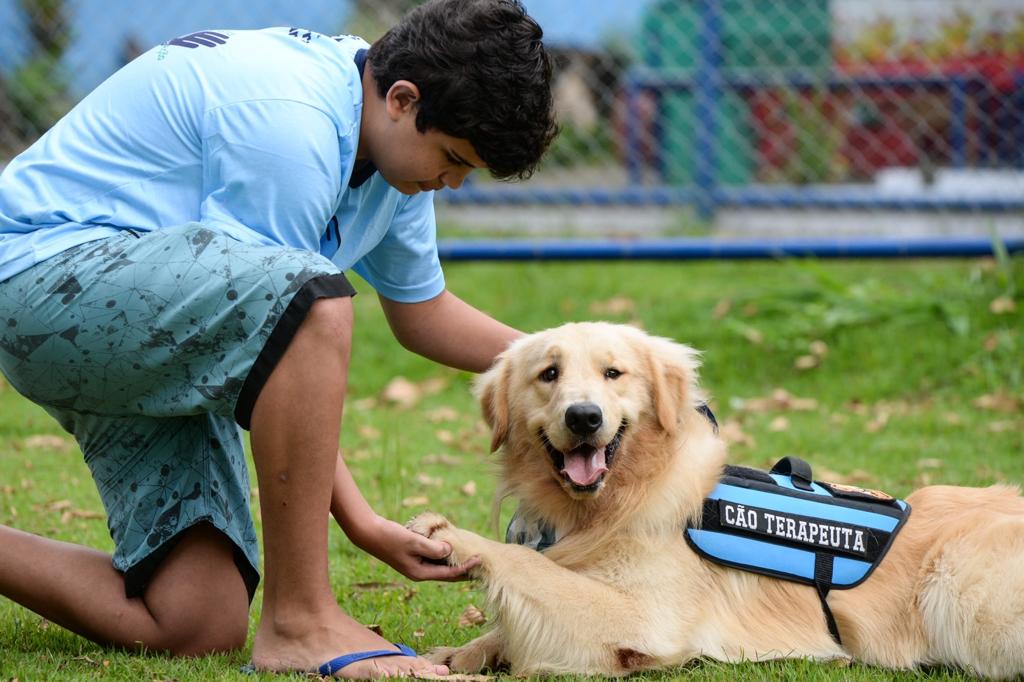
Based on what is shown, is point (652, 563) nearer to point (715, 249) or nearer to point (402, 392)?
point (402, 392)

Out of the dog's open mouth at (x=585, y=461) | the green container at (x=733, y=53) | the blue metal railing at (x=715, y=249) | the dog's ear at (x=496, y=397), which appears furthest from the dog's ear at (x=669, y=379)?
the green container at (x=733, y=53)

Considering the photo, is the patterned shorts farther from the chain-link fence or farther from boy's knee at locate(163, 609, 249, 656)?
the chain-link fence

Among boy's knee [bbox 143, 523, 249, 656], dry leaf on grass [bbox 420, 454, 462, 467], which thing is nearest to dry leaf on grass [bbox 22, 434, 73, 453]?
dry leaf on grass [bbox 420, 454, 462, 467]

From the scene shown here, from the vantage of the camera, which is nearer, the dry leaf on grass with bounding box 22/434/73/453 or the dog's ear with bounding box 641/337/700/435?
the dog's ear with bounding box 641/337/700/435

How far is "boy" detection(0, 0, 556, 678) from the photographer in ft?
8.48

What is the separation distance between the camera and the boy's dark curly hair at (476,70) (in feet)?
8.95

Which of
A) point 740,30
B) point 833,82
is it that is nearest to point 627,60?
point 740,30

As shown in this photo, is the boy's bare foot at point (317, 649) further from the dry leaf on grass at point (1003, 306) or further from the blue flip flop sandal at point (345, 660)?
the dry leaf on grass at point (1003, 306)

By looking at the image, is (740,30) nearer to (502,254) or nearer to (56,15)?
(502,254)

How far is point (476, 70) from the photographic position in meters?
2.73

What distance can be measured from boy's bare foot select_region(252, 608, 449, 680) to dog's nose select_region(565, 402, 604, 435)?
683mm

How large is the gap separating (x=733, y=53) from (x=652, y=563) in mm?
6416

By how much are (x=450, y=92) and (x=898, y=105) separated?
680 centimetres

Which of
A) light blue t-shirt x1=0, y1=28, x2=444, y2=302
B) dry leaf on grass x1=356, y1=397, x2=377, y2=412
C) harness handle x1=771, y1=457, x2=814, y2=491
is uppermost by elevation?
light blue t-shirt x1=0, y1=28, x2=444, y2=302
